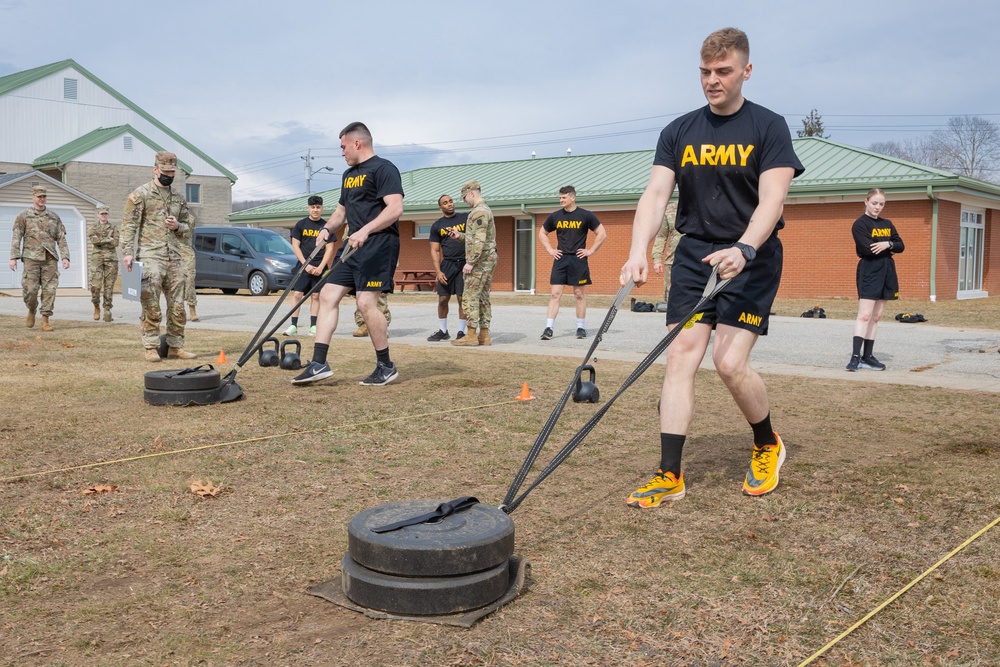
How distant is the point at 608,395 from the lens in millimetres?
7680

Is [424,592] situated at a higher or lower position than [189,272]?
lower

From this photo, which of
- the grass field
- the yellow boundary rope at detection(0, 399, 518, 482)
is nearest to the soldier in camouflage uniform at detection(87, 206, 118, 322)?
the grass field

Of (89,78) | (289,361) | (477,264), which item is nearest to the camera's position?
(289,361)

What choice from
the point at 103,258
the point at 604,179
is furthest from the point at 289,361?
the point at 604,179

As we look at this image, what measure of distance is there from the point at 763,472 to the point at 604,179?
90.3ft

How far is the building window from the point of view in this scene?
85.5ft

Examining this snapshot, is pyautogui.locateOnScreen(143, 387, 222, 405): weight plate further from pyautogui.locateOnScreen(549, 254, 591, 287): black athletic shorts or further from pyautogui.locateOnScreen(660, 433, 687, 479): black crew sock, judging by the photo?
pyautogui.locateOnScreen(549, 254, 591, 287): black athletic shorts

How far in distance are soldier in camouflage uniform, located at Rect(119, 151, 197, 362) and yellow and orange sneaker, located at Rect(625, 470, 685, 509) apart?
6739mm

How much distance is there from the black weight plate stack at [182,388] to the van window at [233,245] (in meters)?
19.9

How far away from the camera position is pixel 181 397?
6.79 m

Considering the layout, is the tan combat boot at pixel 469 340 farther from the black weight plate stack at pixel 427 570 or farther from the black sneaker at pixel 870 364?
the black weight plate stack at pixel 427 570

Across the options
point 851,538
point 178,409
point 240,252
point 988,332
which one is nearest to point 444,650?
point 851,538

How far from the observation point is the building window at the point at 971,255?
2606 centimetres

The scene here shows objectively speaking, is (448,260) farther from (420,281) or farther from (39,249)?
(420,281)
